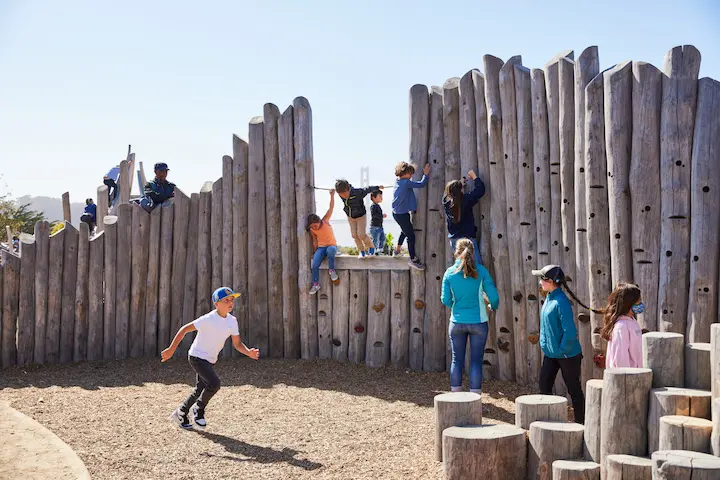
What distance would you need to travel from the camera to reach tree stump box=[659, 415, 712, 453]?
4.81m

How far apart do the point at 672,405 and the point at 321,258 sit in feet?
19.7

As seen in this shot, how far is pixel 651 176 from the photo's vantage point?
297 inches

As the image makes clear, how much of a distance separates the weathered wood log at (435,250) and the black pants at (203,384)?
317cm

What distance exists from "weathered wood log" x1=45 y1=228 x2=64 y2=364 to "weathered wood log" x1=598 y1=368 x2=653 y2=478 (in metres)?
8.36

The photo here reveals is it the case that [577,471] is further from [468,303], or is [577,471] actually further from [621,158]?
[621,158]

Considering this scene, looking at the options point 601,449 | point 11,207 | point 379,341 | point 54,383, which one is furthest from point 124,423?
point 11,207

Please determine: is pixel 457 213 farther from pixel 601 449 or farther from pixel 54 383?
pixel 54 383

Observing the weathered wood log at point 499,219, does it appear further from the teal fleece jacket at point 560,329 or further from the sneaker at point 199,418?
the sneaker at point 199,418

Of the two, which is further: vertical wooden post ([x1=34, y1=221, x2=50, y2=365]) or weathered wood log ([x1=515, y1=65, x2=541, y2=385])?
vertical wooden post ([x1=34, y1=221, x2=50, y2=365])

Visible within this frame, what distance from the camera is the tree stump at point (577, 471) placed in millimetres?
5258

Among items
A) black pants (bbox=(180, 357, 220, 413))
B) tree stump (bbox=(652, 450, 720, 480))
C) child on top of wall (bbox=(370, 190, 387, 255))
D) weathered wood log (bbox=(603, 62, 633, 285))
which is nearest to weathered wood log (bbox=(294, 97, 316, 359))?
child on top of wall (bbox=(370, 190, 387, 255))

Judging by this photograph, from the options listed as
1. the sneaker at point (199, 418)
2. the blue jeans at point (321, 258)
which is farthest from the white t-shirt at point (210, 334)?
the blue jeans at point (321, 258)

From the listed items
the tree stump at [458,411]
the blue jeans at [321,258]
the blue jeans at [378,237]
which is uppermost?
the blue jeans at [378,237]

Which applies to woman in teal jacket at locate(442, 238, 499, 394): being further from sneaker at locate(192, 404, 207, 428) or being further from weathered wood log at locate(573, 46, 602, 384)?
sneaker at locate(192, 404, 207, 428)
